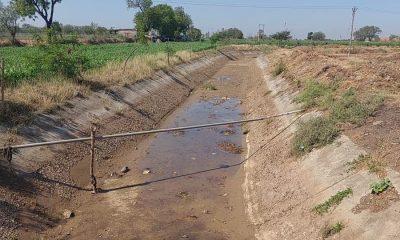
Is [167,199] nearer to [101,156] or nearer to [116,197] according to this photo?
[116,197]

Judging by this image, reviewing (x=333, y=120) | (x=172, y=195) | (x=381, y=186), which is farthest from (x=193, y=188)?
(x=381, y=186)

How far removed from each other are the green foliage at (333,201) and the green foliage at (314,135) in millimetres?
3386

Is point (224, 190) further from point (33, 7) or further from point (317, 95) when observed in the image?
point (33, 7)

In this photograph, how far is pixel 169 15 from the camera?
331ft

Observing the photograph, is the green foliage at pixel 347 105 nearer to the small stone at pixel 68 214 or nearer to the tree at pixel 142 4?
the small stone at pixel 68 214

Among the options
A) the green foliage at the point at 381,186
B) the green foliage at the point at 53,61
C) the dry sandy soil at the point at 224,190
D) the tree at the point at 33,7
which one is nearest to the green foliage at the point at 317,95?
the dry sandy soil at the point at 224,190

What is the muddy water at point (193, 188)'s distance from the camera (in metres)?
11.3

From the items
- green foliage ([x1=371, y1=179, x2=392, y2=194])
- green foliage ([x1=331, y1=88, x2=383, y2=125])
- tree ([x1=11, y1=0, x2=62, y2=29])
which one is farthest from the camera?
tree ([x1=11, y1=0, x2=62, y2=29])

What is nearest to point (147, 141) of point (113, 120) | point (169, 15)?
point (113, 120)

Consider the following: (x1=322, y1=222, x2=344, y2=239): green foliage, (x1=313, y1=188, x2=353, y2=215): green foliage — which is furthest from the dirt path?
(x1=322, y1=222, x2=344, y2=239): green foliage

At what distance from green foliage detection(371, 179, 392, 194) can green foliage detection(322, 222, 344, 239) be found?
1086 mm

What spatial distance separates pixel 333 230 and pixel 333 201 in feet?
3.61

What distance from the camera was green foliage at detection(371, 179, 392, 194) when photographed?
9039 millimetres

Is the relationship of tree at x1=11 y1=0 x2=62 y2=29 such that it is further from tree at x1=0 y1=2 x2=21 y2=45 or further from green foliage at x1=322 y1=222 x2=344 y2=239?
green foliage at x1=322 y1=222 x2=344 y2=239
